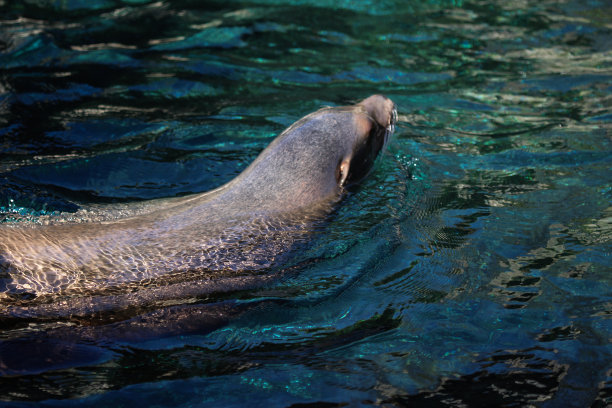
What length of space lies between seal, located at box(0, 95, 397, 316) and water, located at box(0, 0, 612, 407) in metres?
0.16

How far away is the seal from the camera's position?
386 centimetres

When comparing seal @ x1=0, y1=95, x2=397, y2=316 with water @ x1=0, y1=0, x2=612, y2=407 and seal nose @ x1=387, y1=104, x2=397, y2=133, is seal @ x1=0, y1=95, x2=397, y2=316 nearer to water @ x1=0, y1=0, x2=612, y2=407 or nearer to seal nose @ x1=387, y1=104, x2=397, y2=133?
water @ x1=0, y1=0, x2=612, y2=407

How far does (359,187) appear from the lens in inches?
215

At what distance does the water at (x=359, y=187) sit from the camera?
11.4 feet

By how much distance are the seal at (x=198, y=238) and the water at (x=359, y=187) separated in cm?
16

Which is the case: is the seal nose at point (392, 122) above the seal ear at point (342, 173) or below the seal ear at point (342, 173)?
above

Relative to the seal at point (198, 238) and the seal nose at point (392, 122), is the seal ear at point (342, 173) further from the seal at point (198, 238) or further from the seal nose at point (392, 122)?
the seal nose at point (392, 122)

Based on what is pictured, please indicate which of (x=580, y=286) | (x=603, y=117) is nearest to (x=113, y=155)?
(x=580, y=286)

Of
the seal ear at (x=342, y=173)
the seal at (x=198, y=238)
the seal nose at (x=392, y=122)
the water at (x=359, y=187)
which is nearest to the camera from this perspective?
the water at (x=359, y=187)

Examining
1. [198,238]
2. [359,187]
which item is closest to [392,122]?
[359,187]

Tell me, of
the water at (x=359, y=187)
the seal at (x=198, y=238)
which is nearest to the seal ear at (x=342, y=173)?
the seal at (x=198, y=238)

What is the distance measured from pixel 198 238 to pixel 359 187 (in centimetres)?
166

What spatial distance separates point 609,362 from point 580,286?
752mm

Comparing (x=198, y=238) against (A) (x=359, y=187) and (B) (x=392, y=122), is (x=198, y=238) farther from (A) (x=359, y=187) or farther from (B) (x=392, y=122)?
(B) (x=392, y=122)
